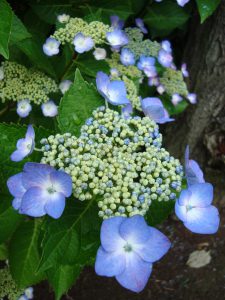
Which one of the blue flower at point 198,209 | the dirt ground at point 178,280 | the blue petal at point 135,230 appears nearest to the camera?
the blue petal at point 135,230

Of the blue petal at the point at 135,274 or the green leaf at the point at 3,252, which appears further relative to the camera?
the green leaf at the point at 3,252

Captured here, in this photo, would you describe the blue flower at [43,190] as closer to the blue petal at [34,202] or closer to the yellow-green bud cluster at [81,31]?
the blue petal at [34,202]

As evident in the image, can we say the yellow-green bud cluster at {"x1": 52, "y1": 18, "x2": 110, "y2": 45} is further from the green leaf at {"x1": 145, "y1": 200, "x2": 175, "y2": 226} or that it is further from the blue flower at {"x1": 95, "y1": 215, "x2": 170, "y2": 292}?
the blue flower at {"x1": 95, "y1": 215, "x2": 170, "y2": 292}

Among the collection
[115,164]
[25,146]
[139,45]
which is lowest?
[139,45]

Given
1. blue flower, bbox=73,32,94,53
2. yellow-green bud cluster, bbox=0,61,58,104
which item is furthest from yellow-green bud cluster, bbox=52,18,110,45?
yellow-green bud cluster, bbox=0,61,58,104

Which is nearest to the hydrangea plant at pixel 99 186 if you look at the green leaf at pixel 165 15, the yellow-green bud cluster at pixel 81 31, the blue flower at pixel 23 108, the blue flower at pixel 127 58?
the yellow-green bud cluster at pixel 81 31

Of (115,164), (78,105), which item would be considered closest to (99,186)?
(115,164)

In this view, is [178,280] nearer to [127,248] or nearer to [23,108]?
[23,108]
